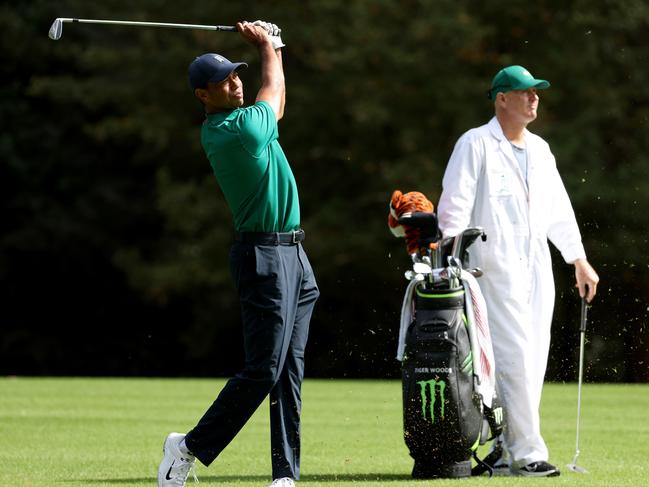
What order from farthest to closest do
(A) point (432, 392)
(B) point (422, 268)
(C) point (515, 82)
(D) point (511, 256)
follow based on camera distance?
1. (C) point (515, 82)
2. (D) point (511, 256)
3. (B) point (422, 268)
4. (A) point (432, 392)

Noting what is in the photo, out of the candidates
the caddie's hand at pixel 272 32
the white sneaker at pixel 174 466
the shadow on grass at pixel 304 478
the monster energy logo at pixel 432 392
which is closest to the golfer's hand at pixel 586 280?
the monster energy logo at pixel 432 392

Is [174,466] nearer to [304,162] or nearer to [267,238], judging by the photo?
[267,238]

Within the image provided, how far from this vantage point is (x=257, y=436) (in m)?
11.2

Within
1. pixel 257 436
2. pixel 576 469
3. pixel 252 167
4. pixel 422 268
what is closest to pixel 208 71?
pixel 252 167

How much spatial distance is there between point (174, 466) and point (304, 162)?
2251cm

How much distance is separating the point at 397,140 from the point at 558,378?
7.23m

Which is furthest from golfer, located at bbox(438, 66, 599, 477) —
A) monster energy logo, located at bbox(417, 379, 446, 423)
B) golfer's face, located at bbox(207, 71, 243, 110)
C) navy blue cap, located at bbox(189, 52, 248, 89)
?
navy blue cap, located at bbox(189, 52, 248, 89)

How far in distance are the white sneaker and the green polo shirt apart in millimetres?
1097

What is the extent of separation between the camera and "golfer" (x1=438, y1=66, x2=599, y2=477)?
27.3ft

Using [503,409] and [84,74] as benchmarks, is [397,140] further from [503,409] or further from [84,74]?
[503,409]

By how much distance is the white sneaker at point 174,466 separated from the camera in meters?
7.10

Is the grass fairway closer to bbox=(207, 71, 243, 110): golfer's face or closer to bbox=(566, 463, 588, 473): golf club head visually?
bbox=(566, 463, 588, 473): golf club head

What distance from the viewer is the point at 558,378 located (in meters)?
22.2

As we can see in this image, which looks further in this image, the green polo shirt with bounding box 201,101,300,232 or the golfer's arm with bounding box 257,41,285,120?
the golfer's arm with bounding box 257,41,285,120
